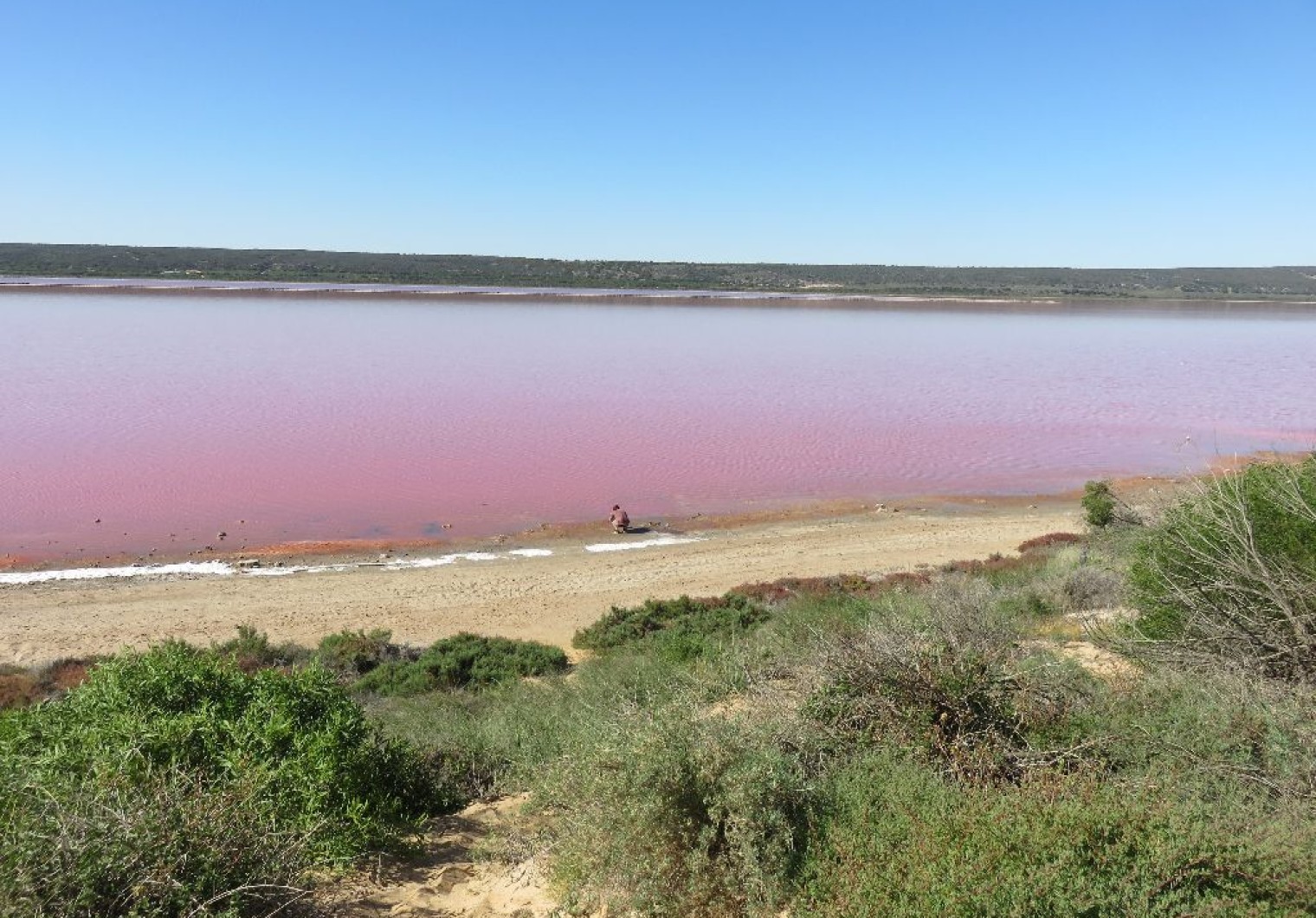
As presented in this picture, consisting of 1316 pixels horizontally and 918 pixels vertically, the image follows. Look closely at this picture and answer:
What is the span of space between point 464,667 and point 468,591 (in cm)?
467

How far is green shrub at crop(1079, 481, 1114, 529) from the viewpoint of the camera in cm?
1788

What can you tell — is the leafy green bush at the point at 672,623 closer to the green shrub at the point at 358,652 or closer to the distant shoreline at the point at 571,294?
the green shrub at the point at 358,652

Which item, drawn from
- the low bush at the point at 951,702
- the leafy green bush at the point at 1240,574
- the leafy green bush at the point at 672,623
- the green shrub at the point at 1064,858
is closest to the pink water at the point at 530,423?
the leafy green bush at the point at 1240,574

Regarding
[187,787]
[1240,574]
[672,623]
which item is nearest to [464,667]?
[672,623]

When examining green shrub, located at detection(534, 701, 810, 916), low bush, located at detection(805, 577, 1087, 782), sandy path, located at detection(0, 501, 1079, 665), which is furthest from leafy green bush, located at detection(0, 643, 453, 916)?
sandy path, located at detection(0, 501, 1079, 665)

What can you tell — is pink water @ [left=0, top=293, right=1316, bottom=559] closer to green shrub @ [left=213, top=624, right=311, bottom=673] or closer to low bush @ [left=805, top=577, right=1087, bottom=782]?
green shrub @ [left=213, top=624, right=311, bottom=673]

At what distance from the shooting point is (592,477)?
25.0 metres

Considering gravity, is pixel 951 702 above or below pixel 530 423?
above

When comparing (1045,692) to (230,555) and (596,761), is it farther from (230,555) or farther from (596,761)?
(230,555)

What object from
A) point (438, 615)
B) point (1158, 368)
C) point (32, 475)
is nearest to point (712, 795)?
point (438, 615)

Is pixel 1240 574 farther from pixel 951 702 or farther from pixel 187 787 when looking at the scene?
pixel 187 787

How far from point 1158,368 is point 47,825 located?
2395 inches

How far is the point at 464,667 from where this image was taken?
11680 mm

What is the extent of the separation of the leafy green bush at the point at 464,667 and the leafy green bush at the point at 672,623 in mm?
833
